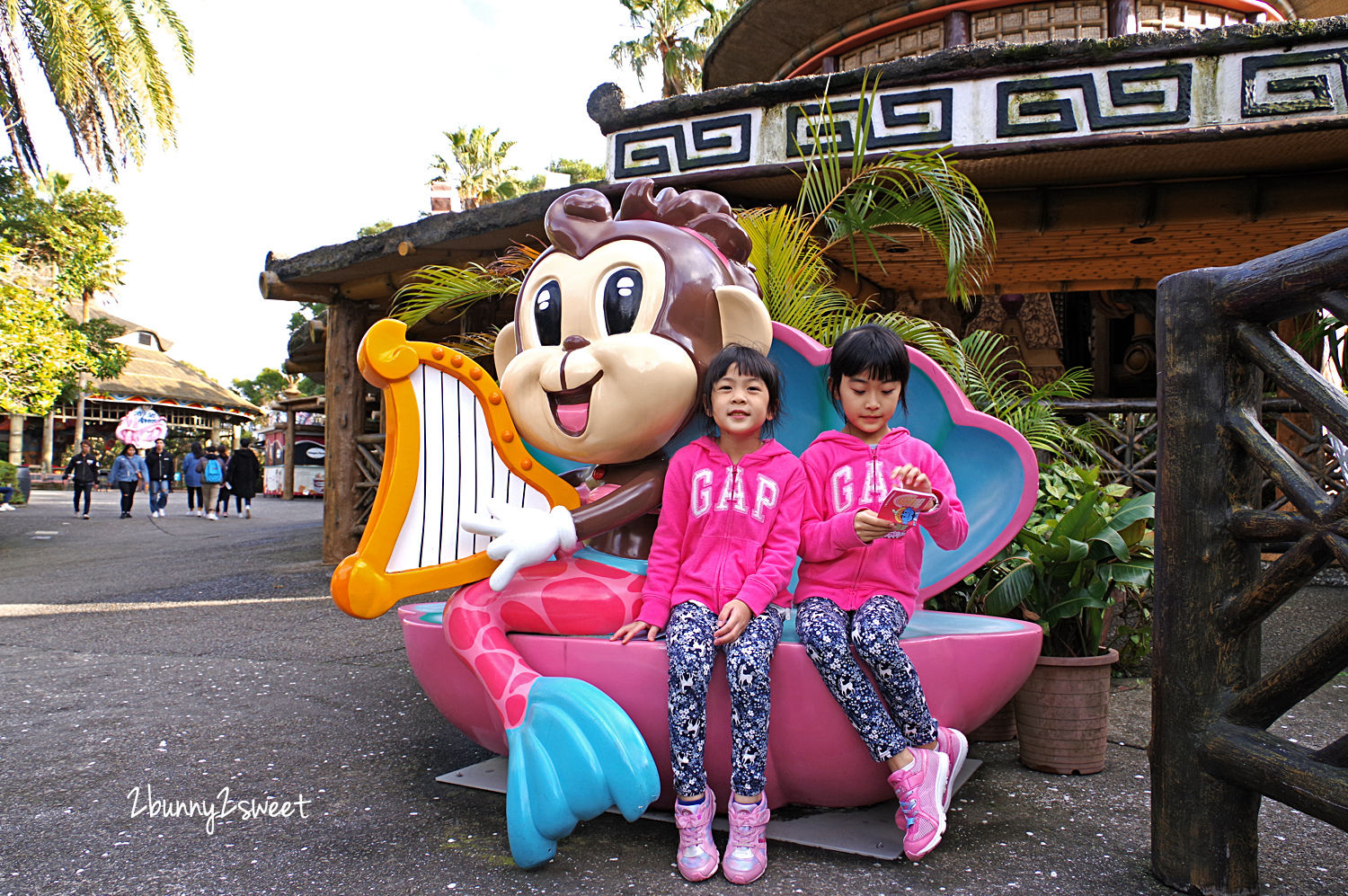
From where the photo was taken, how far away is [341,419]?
7527 mm

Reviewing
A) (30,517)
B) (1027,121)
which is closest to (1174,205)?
(1027,121)

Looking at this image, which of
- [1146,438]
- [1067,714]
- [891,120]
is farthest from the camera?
[1146,438]

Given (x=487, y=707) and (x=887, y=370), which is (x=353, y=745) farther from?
(x=887, y=370)

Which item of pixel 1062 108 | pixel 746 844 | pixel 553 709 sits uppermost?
pixel 1062 108

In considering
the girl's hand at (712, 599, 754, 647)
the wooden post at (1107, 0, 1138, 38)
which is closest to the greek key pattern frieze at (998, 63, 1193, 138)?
the wooden post at (1107, 0, 1138, 38)

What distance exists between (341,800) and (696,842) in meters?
1.10

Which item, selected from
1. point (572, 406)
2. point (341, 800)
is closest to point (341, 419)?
point (341, 800)

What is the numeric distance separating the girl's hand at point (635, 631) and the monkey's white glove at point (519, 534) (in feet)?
0.86

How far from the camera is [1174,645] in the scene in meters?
1.88

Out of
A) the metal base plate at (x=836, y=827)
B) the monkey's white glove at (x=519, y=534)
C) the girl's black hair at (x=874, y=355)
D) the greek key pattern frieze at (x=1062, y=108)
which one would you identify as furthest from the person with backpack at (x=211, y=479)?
the girl's black hair at (x=874, y=355)

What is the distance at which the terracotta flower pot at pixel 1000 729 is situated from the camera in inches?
118

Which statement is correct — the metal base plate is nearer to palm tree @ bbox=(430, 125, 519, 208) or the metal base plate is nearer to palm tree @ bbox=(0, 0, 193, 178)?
palm tree @ bbox=(0, 0, 193, 178)

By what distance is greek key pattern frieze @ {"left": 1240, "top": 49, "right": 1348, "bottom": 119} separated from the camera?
4.46 meters

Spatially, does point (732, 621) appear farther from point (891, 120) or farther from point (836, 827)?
point (891, 120)
